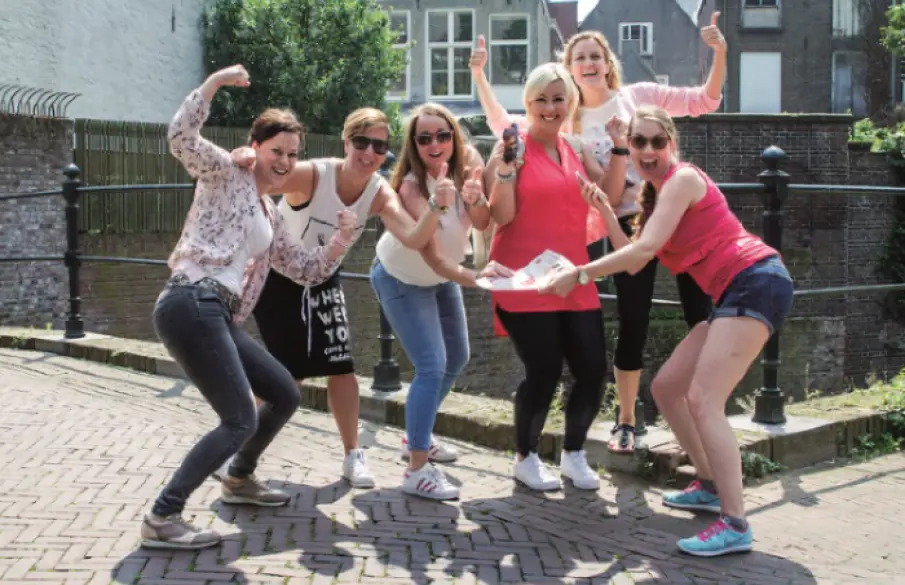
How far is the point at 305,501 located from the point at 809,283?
15.2 m

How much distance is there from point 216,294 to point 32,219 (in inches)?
338

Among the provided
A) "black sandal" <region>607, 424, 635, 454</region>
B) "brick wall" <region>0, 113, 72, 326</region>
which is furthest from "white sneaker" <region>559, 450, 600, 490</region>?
"brick wall" <region>0, 113, 72, 326</region>

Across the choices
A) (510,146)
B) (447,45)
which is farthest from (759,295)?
(447,45)

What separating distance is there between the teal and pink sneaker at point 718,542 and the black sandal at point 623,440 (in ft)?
3.16

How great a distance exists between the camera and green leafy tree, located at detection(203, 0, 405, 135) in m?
17.8

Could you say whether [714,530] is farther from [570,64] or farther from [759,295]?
[570,64]

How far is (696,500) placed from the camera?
4230 millimetres

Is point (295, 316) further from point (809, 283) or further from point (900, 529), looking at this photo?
point (809, 283)

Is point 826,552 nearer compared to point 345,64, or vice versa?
point 826,552

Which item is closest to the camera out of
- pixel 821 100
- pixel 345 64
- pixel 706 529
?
pixel 706 529

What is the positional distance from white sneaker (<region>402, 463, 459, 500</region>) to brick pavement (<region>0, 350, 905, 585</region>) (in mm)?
49

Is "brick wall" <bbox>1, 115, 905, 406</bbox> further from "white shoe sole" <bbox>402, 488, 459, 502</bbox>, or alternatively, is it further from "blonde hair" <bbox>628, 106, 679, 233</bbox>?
"blonde hair" <bbox>628, 106, 679, 233</bbox>

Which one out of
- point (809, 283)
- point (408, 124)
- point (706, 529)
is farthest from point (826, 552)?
point (809, 283)

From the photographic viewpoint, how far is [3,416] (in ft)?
18.5
